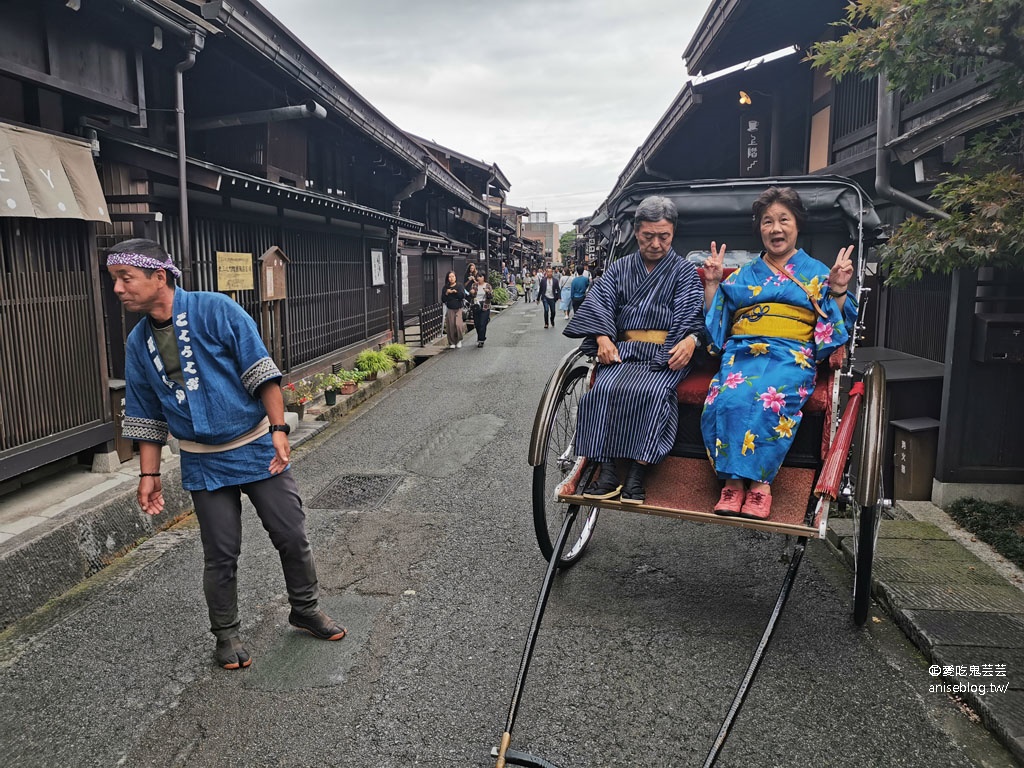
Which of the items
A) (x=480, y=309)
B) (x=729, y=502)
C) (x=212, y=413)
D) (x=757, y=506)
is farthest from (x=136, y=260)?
(x=480, y=309)

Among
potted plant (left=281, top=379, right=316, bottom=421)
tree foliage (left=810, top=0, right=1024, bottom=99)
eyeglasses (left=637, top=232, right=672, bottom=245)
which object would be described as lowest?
potted plant (left=281, top=379, right=316, bottom=421)

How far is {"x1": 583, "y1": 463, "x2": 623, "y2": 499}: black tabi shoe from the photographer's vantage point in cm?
396

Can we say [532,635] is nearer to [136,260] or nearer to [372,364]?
[136,260]

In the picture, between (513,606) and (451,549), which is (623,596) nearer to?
(513,606)

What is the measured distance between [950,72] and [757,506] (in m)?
2.74

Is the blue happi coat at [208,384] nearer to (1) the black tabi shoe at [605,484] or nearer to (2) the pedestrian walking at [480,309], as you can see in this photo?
(1) the black tabi shoe at [605,484]

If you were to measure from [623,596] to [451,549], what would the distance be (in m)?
1.37

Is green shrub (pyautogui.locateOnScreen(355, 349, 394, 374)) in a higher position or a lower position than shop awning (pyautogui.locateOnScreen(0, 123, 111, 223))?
lower

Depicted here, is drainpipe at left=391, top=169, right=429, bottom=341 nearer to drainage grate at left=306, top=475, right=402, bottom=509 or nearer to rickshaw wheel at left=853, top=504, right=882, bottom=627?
drainage grate at left=306, top=475, right=402, bottom=509

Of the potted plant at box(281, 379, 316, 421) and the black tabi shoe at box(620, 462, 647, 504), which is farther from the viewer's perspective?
the potted plant at box(281, 379, 316, 421)

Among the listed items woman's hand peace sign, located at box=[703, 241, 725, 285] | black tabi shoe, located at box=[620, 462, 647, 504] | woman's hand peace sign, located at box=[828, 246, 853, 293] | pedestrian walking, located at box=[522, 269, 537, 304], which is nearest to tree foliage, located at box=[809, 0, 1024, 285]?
woman's hand peace sign, located at box=[828, 246, 853, 293]

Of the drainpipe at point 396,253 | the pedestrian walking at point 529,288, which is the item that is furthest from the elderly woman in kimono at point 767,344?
the pedestrian walking at point 529,288

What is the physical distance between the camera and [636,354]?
433cm

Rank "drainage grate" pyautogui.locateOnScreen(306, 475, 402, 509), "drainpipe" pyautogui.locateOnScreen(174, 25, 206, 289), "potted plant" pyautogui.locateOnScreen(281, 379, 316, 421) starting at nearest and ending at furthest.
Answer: "drainage grate" pyautogui.locateOnScreen(306, 475, 402, 509), "drainpipe" pyautogui.locateOnScreen(174, 25, 206, 289), "potted plant" pyautogui.locateOnScreen(281, 379, 316, 421)
